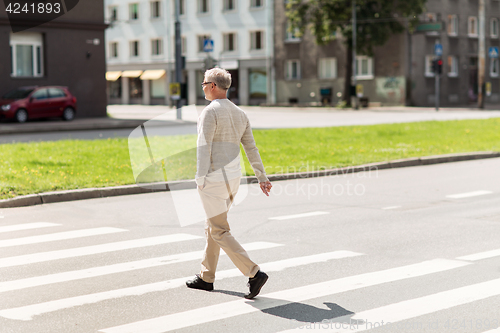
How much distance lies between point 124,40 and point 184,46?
25.1 feet

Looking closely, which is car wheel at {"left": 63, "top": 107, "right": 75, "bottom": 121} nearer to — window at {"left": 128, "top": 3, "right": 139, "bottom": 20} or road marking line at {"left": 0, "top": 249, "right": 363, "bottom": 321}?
road marking line at {"left": 0, "top": 249, "right": 363, "bottom": 321}

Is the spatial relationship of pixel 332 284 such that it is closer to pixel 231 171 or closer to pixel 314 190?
pixel 231 171

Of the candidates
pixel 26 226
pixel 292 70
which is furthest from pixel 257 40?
pixel 26 226

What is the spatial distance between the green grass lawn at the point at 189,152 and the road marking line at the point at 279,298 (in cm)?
317

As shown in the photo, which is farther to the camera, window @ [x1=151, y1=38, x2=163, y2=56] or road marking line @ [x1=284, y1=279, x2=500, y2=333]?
window @ [x1=151, y1=38, x2=163, y2=56]

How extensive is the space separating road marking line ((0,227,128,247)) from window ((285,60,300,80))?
4720 cm

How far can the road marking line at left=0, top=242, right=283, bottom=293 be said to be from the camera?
6043 mm

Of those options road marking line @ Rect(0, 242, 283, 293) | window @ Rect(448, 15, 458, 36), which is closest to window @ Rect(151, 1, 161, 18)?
window @ Rect(448, 15, 458, 36)

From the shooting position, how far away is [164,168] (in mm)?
13828

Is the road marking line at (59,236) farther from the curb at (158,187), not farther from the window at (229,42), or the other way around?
the window at (229,42)

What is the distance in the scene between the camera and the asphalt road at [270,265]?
5023 mm

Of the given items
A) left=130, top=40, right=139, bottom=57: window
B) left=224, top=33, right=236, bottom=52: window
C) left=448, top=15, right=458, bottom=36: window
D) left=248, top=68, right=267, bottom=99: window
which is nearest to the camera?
left=448, top=15, right=458, bottom=36: window

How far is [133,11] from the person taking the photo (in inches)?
2549

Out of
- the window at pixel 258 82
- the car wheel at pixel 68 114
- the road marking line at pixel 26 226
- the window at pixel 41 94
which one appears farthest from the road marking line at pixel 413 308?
the window at pixel 258 82
